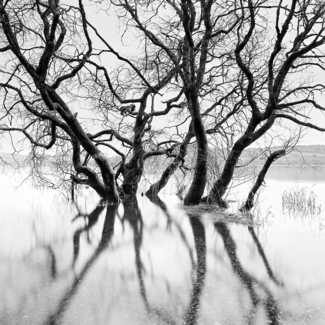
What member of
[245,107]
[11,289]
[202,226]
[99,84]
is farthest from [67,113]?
[11,289]

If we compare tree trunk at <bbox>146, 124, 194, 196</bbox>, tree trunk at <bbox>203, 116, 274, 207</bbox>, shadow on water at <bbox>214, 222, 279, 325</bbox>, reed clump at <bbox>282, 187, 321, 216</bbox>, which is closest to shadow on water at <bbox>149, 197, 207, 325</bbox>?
shadow on water at <bbox>214, 222, 279, 325</bbox>

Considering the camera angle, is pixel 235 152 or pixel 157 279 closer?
pixel 157 279

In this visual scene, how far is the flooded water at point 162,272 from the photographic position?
2936 mm

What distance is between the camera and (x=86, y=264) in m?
4.38

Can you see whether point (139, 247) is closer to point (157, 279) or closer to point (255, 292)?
point (157, 279)

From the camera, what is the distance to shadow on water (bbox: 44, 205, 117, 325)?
9.34 feet

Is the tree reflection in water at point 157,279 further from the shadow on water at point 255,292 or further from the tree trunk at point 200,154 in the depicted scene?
the tree trunk at point 200,154

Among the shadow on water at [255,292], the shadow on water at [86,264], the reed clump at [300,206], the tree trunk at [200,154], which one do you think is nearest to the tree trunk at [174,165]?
the tree trunk at [200,154]

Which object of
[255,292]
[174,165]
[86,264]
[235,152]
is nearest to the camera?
[255,292]

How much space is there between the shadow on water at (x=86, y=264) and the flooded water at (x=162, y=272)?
11 mm

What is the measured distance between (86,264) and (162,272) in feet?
3.04

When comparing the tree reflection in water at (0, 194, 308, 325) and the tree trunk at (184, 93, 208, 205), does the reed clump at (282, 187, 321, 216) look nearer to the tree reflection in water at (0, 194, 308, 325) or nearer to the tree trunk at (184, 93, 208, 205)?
the tree trunk at (184, 93, 208, 205)

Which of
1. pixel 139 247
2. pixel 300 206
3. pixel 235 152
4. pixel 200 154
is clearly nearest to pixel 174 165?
pixel 200 154

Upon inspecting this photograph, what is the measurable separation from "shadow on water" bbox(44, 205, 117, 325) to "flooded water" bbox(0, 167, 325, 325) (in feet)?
0.04
